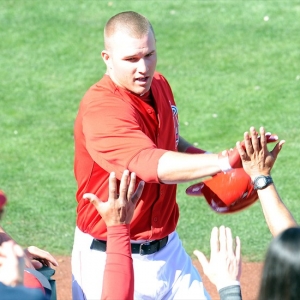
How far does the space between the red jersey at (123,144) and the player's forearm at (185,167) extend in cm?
12

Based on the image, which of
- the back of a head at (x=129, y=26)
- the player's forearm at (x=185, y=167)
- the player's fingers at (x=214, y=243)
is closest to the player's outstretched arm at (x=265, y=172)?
the player's forearm at (x=185, y=167)

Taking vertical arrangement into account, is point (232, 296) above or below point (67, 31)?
below

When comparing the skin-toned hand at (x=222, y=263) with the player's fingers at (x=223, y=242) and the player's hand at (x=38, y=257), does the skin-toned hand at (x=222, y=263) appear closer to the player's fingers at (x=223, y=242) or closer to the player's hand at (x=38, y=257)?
the player's fingers at (x=223, y=242)

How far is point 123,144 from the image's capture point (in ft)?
12.7

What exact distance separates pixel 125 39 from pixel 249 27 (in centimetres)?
727

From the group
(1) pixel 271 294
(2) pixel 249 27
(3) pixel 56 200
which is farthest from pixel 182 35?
(1) pixel 271 294

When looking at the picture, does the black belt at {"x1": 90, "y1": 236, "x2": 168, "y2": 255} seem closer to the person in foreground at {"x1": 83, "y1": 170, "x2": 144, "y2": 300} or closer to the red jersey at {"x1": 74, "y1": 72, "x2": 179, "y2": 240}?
the red jersey at {"x1": 74, "y1": 72, "x2": 179, "y2": 240}

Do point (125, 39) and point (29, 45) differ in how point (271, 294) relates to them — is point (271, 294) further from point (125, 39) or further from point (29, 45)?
point (29, 45)

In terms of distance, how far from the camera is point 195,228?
6945mm

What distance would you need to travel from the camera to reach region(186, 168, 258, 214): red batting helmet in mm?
4164

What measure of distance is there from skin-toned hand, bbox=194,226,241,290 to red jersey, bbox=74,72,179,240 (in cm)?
64

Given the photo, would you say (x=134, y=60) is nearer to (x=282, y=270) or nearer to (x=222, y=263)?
(x=222, y=263)

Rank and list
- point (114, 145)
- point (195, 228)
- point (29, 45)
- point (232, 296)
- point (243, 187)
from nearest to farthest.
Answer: point (232, 296), point (114, 145), point (243, 187), point (195, 228), point (29, 45)

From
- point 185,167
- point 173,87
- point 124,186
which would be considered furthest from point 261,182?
point 173,87
